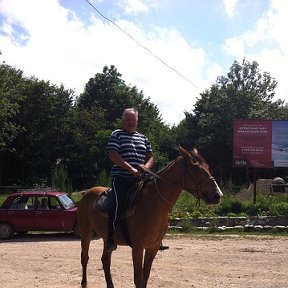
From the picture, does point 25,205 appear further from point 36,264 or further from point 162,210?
point 162,210

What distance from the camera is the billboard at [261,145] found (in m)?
21.7

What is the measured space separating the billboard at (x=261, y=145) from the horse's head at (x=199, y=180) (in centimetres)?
1537

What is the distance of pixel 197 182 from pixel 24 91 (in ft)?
117

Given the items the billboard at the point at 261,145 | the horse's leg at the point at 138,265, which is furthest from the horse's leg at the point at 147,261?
the billboard at the point at 261,145

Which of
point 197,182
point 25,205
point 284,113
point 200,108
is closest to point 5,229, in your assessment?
point 25,205

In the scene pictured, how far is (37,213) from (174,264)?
7956 mm

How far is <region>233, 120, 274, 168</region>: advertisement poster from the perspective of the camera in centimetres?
2172

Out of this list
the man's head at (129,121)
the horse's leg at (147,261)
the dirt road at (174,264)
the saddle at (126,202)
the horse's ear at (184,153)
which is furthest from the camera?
the dirt road at (174,264)

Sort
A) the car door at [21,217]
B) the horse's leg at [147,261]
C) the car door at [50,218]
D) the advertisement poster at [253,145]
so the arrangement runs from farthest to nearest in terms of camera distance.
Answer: the advertisement poster at [253,145] → the car door at [21,217] → the car door at [50,218] → the horse's leg at [147,261]

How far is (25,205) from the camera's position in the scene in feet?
58.6

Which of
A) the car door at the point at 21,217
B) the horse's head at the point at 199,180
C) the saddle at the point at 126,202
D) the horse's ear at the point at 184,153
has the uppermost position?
the horse's ear at the point at 184,153

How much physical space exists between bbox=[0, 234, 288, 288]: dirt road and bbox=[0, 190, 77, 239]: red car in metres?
1.20

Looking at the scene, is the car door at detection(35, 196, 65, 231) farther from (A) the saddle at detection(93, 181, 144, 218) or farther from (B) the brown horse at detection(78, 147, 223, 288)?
(B) the brown horse at detection(78, 147, 223, 288)

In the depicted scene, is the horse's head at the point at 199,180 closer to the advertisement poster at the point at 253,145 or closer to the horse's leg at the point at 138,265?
the horse's leg at the point at 138,265
